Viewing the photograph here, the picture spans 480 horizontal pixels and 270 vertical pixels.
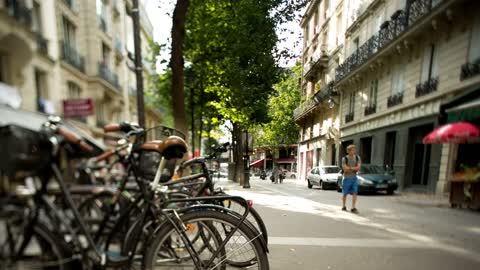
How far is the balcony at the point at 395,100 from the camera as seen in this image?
2.64 meters

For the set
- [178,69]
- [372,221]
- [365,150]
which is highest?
[178,69]

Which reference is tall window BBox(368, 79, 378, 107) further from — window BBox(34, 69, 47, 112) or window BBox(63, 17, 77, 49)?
window BBox(34, 69, 47, 112)

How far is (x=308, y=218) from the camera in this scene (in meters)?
4.11

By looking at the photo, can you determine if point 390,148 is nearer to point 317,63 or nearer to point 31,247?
point 31,247

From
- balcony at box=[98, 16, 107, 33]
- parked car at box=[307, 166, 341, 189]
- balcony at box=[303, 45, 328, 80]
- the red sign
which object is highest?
balcony at box=[303, 45, 328, 80]

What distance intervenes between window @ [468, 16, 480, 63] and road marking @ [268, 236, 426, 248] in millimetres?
2357

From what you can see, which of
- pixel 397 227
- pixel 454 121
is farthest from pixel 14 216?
pixel 397 227

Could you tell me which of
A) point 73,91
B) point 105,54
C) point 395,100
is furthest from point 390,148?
point 73,91

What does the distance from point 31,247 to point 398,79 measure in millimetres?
3657

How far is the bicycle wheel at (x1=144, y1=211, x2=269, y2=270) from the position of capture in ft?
4.84

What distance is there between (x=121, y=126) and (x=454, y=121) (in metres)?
2.20

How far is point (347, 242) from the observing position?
2.95 metres

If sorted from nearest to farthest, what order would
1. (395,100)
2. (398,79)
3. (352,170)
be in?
(398,79), (395,100), (352,170)

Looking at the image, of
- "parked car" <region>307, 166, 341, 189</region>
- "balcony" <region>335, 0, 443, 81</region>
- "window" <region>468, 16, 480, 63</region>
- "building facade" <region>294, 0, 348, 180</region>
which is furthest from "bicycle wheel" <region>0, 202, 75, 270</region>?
"parked car" <region>307, 166, 341, 189</region>
